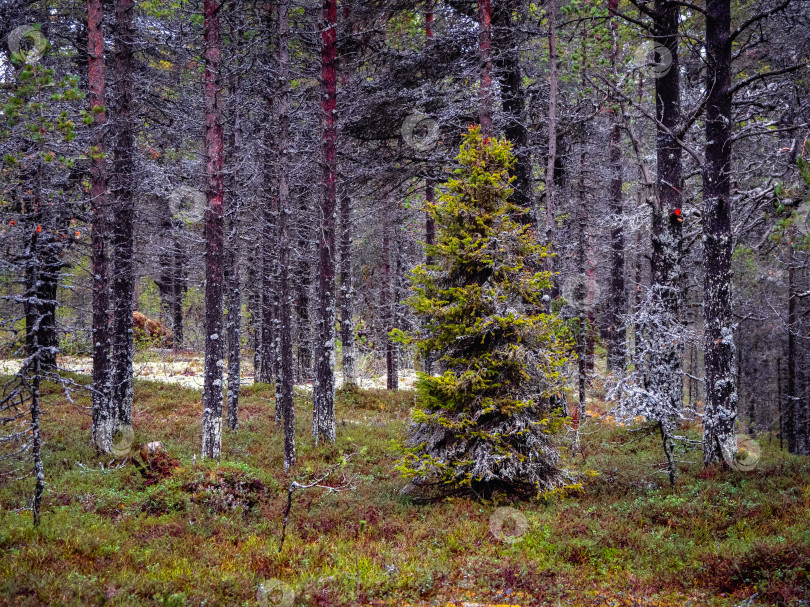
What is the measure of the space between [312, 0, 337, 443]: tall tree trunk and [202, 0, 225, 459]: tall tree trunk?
2509 millimetres

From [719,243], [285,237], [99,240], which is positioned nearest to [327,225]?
[285,237]

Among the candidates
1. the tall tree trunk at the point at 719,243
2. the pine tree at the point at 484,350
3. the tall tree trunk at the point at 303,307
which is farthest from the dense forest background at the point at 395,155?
the tall tree trunk at the point at 303,307

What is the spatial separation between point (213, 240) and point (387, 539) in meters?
7.66

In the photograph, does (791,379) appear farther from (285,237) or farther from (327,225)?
(285,237)

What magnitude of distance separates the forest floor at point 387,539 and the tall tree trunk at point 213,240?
105 centimetres

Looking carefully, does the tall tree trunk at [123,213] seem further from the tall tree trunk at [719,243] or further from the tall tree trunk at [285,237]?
the tall tree trunk at [719,243]

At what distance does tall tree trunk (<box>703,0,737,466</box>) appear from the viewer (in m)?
9.18

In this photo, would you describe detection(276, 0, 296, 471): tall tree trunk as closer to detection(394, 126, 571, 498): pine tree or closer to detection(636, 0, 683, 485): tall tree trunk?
detection(394, 126, 571, 498): pine tree

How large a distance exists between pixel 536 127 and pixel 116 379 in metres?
13.9

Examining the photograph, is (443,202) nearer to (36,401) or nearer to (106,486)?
(36,401)

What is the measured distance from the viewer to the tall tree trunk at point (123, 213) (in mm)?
12875

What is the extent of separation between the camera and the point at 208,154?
12.1 m

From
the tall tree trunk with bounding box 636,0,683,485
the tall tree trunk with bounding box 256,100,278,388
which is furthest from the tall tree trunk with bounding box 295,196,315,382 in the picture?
the tall tree trunk with bounding box 636,0,683,485

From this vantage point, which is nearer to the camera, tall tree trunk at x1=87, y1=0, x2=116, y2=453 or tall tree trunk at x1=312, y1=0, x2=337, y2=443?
tall tree trunk at x1=87, y1=0, x2=116, y2=453
